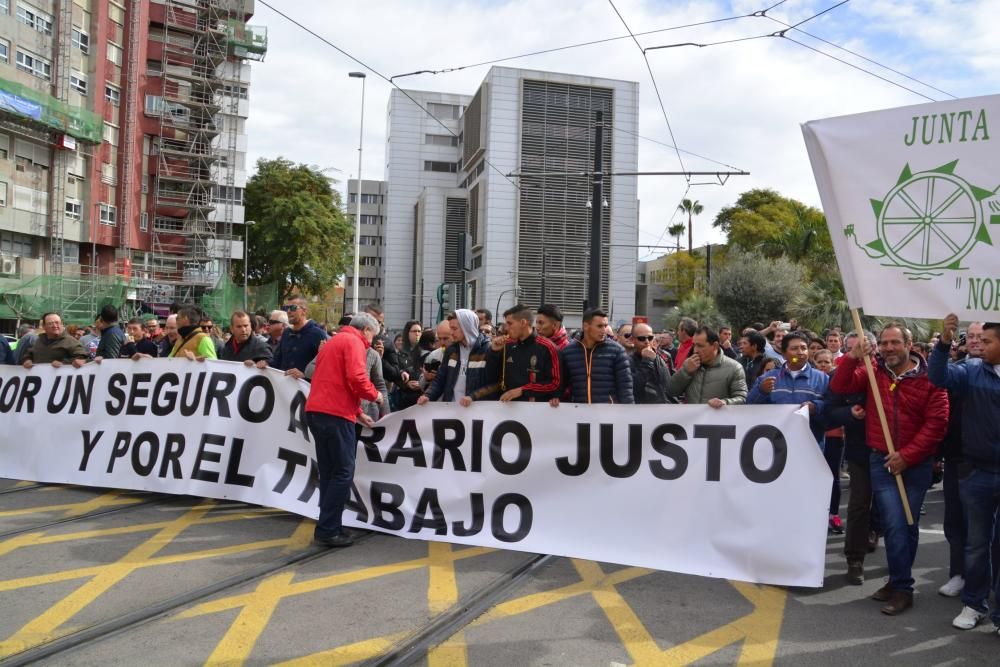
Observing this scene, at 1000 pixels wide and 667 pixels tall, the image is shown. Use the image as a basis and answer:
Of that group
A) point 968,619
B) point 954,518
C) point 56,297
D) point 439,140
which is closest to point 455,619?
point 968,619

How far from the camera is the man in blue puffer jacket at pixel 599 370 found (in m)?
7.46

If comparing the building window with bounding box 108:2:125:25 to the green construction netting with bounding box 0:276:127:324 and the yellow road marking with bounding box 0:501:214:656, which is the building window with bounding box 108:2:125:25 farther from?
the yellow road marking with bounding box 0:501:214:656

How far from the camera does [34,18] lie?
40.1 meters

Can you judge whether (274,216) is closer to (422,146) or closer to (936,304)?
(422,146)

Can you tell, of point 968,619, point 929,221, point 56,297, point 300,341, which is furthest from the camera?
point 56,297

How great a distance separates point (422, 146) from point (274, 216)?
33.1m

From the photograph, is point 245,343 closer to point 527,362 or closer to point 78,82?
point 527,362

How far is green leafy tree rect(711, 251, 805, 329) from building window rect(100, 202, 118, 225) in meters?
31.6

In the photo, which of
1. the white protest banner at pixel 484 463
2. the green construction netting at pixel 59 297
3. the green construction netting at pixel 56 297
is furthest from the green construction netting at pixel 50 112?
the white protest banner at pixel 484 463

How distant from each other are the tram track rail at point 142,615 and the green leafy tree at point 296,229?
4306 cm

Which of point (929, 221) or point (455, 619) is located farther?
point (929, 221)

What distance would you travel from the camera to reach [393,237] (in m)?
80.7

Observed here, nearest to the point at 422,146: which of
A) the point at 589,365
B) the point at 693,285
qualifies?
the point at 693,285

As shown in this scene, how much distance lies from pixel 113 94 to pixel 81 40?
3.62m
